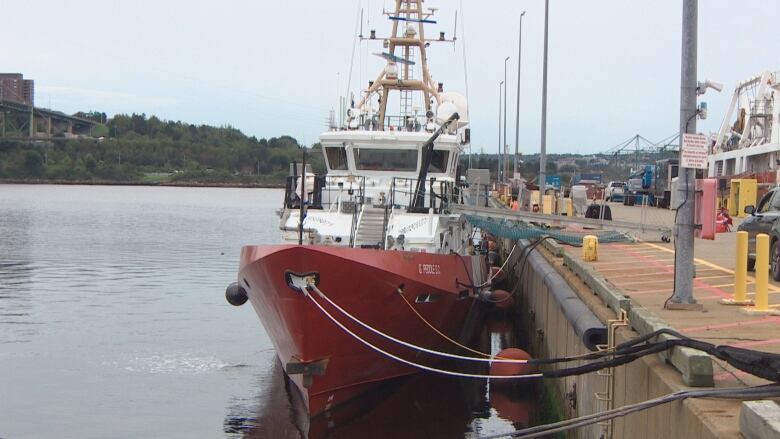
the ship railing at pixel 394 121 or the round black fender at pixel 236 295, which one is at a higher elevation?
the ship railing at pixel 394 121

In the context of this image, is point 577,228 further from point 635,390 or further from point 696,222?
point 635,390

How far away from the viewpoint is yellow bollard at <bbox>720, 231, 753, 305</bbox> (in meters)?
11.3

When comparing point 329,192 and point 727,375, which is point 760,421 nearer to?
point 727,375

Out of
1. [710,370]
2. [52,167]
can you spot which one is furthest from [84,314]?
[52,167]

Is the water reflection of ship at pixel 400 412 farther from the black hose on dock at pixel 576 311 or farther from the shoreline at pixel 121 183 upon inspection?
the shoreline at pixel 121 183

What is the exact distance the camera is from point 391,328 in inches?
599

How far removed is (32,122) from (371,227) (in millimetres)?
182296

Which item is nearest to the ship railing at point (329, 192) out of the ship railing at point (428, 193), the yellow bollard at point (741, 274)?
the ship railing at point (428, 193)

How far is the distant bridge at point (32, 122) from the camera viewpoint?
183 metres

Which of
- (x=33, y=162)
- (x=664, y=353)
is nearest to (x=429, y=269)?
(x=664, y=353)

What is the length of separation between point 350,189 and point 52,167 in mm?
177447

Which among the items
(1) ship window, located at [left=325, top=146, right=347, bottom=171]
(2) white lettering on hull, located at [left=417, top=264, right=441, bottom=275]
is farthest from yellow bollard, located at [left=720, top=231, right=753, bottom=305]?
(1) ship window, located at [left=325, top=146, right=347, bottom=171]

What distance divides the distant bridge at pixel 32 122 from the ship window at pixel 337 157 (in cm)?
17458

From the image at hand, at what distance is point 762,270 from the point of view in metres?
10.8
